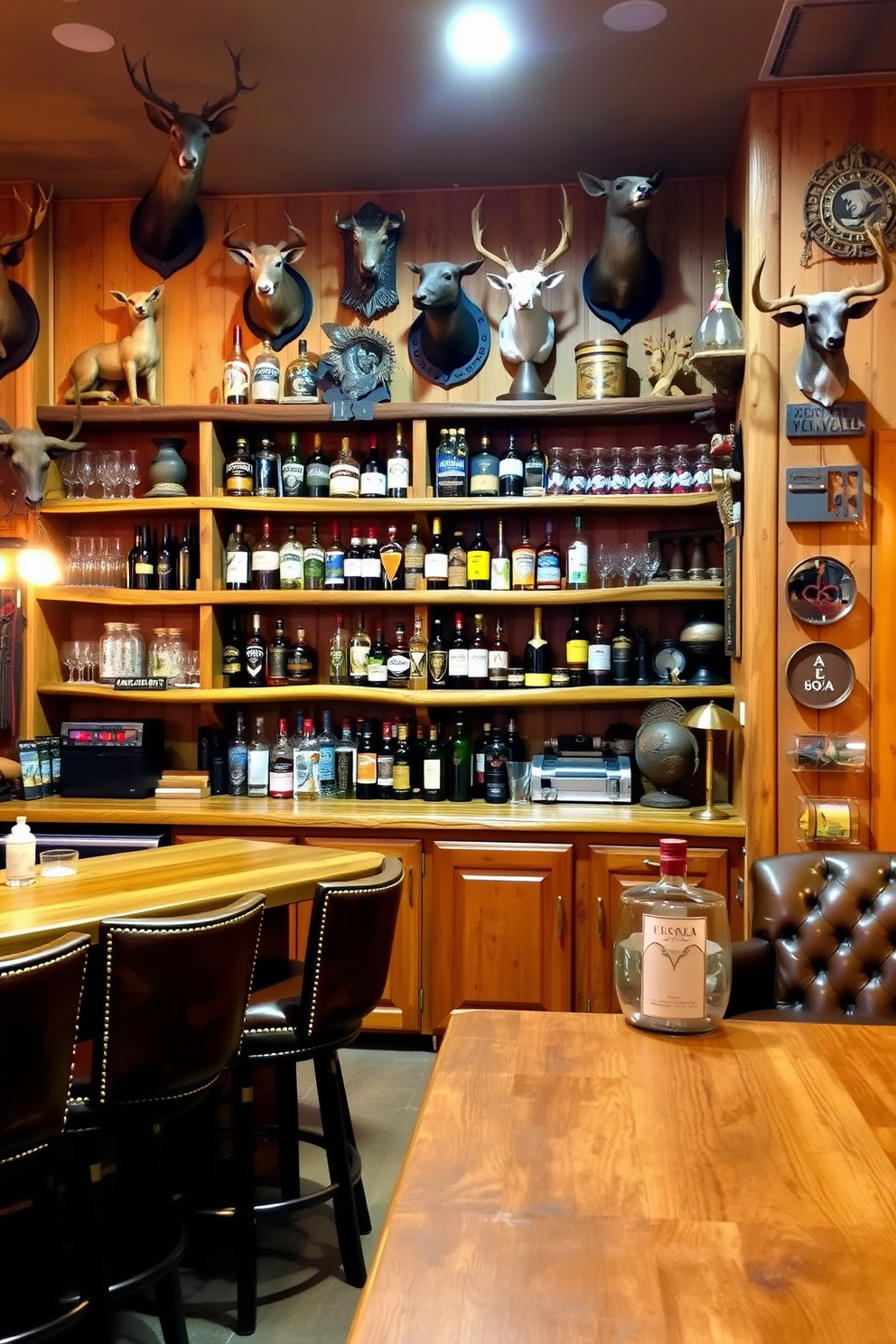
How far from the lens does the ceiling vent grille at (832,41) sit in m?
3.26

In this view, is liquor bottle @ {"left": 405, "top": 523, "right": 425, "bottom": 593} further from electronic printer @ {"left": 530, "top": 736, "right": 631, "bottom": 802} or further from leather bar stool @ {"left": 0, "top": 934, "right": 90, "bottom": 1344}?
leather bar stool @ {"left": 0, "top": 934, "right": 90, "bottom": 1344}

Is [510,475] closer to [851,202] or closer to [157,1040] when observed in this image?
[851,202]

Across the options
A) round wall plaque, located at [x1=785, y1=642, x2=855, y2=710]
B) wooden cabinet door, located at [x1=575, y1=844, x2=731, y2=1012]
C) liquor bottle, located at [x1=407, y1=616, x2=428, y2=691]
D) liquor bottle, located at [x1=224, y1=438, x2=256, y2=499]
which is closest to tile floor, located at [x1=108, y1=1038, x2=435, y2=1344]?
wooden cabinet door, located at [x1=575, y1=844, x2=731, y2=1012]

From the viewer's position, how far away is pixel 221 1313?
7.64 feet

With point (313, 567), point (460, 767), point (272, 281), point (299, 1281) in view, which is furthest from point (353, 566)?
point (299, 1281)

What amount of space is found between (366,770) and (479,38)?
2.64 meters

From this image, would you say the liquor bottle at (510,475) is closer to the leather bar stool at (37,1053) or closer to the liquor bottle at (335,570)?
the liquor bottle at (335,570)

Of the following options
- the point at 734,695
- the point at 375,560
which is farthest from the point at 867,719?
the point at 375,560

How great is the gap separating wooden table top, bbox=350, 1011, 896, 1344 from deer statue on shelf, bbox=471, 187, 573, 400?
327cm

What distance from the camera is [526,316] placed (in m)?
4.34

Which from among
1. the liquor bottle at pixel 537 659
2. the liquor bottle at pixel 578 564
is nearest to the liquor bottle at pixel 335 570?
the liquor bottle at pixel 537 659

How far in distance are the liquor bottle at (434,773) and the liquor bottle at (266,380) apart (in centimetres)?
157

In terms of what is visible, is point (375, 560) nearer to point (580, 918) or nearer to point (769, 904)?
point (580, 918)

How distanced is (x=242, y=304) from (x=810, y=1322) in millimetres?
4499
